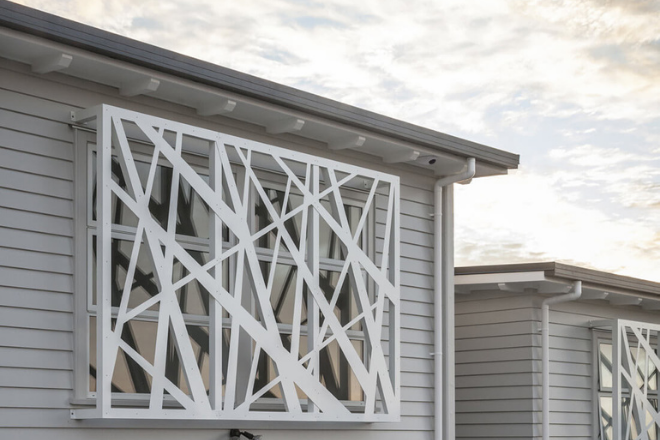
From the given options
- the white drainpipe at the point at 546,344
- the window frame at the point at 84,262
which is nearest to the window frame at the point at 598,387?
the white drainpipe at the point at 546,344

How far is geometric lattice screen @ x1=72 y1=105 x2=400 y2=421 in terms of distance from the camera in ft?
18.4

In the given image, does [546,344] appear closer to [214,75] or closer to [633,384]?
[633,384]

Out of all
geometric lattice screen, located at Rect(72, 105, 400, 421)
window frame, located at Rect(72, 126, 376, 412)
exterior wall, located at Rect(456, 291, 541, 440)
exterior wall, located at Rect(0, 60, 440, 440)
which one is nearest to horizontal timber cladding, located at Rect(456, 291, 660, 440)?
exterior wall, located at Rect(456, 291, 541, 440)

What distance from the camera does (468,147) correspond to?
310 inches

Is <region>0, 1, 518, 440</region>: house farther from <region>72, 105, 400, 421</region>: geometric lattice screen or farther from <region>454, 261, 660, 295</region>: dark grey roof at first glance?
<region>454, 261, 660, 295</region>: dark grey roof

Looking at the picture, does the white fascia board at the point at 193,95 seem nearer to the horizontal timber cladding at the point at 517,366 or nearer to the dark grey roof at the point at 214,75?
the dark grey roof at the point at 214,75

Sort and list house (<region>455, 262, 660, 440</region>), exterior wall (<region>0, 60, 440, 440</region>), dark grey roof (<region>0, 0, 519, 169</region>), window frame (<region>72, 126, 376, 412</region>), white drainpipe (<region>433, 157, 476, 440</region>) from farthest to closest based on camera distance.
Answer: house (<region>455, 262, 660, 440</region>) → white drainpipe (<region>433, 157, 476, 440</region>) → window frame (<region>72, 126, 376, 412</region>) → exterior wall (<region>0, 60, 440, 440</region>) → dark grey roof (<region>0, 0, 519, 169</region>)

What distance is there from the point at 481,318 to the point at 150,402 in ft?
Answer: 19.0

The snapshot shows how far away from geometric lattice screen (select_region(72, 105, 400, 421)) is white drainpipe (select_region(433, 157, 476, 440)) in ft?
2.06

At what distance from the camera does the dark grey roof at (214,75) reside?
5.25 meters

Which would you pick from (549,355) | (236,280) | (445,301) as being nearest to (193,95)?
(236,280)

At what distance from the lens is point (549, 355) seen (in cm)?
1020

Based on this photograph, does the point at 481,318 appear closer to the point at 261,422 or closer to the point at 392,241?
the point at 392,241

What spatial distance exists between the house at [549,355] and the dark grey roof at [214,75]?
8.42 ft
